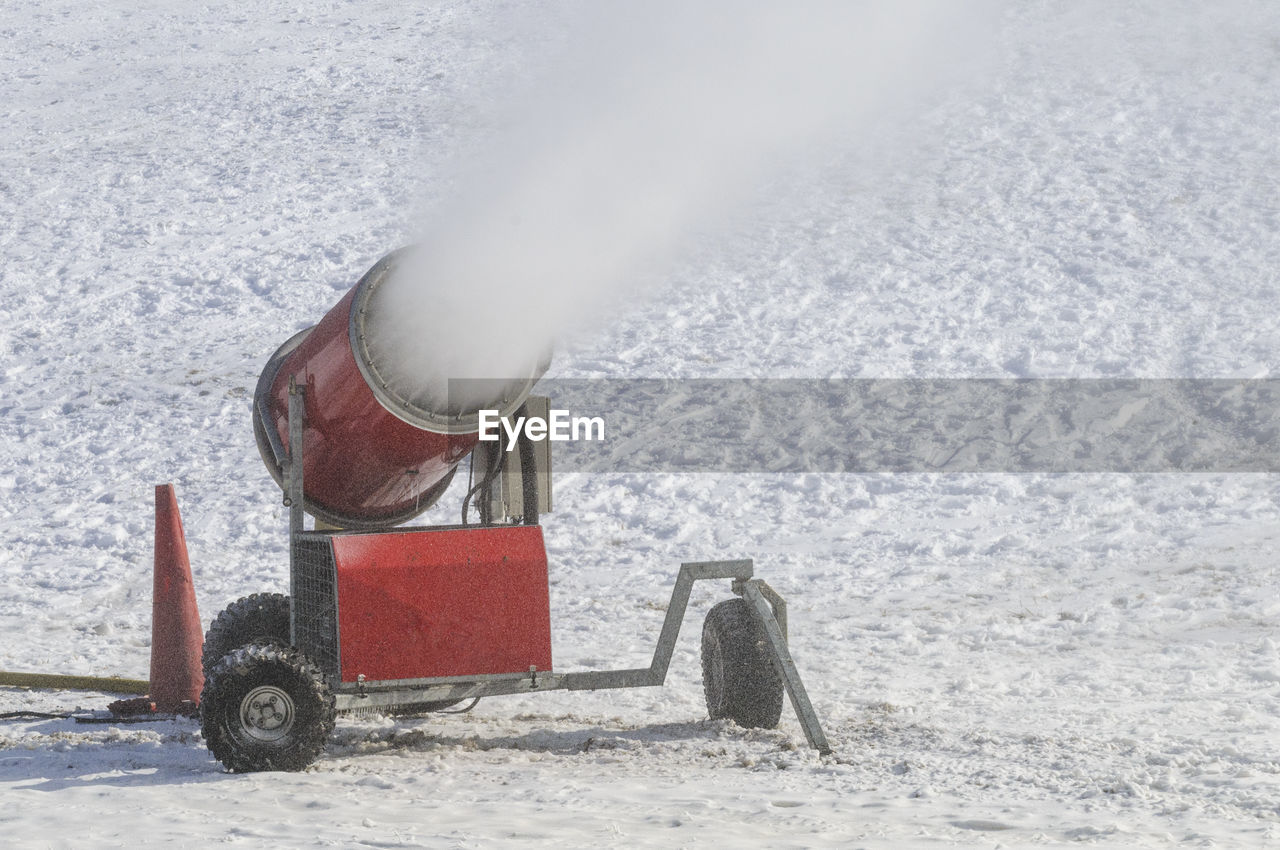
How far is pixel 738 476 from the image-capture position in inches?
482

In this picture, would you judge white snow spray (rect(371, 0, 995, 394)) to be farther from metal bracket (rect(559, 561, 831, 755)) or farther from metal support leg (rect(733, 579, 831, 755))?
metal support leg (rect(733, 579, 831, 755))

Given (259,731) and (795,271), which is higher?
(795,271)

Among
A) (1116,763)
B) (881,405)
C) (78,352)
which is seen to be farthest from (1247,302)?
(78,352)

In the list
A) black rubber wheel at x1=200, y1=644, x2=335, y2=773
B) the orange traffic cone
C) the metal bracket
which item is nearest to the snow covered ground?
black rubber wheel at x1=200, y1=644, x2=335, y2=773

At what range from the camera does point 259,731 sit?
5.87 metres

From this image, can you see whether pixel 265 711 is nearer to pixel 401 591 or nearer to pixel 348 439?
pixel 401 591

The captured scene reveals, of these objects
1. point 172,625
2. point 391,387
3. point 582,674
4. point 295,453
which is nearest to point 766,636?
point 582,674

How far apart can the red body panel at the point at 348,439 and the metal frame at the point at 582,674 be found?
0.15 meters

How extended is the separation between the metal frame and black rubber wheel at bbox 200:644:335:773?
0.19m

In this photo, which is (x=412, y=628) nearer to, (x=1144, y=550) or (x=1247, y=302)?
(x=1144, y=550)

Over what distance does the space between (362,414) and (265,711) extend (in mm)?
1502

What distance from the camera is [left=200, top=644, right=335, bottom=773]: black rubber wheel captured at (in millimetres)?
5797

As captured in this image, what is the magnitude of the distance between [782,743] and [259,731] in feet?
8.20

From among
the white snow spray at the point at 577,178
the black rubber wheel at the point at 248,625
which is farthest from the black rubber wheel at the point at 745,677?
the black rubber wheel at the point at 248,625
